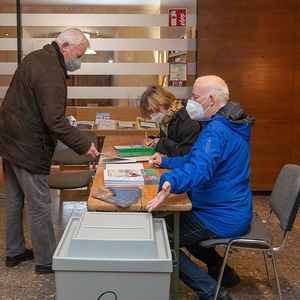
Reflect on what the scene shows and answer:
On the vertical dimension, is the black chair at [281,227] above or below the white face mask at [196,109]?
below

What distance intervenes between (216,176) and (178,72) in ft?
9.61

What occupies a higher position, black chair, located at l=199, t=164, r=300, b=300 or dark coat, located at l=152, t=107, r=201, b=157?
dark coat, located at l=152, t=107, r=201, b=157

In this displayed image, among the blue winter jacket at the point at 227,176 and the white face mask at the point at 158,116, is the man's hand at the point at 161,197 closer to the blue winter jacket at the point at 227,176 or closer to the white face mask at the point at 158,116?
the blue winter jacket at the point at 227,176

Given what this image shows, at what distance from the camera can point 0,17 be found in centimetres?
432

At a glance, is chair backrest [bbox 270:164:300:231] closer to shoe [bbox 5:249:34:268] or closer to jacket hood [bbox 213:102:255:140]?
jacket hood [bbox 213:102:255:140]

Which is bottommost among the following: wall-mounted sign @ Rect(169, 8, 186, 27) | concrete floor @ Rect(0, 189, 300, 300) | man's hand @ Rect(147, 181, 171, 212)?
concrete floor @ Rect(0, 189, 300, 300)

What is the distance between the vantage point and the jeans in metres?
2.40

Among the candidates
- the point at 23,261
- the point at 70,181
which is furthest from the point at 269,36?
the point at 23,261

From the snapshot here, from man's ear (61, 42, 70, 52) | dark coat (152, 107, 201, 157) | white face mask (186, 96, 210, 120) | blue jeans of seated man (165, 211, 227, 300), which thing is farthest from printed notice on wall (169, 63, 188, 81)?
blue jeans of seated man (165, 211, 227, 300)

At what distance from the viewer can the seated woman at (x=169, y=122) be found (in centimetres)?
264

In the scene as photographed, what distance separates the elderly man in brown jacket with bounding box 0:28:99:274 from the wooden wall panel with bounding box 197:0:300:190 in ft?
7.10

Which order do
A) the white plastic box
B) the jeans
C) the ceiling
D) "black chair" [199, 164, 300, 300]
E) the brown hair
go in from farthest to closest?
1. the ceiling
2. the brown hair
3. the jeans
4. "black chair" [199, 164, 300, 300]
5. the white plastic box

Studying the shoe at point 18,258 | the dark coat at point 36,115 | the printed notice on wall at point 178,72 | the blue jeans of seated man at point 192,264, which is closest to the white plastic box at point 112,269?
the blue jeans of seated man at point 192,264

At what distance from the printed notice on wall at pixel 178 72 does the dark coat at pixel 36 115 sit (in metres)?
2.36
